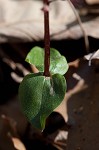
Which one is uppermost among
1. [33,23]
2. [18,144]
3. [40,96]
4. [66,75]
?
[40,96]

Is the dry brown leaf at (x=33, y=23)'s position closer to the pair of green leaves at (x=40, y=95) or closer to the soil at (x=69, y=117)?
the soil at (x=69, y=117)

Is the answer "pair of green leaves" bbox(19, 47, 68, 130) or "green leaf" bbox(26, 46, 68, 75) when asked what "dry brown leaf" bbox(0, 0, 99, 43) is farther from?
"pair of green leaves" bbox(19, 47, 68, 130)

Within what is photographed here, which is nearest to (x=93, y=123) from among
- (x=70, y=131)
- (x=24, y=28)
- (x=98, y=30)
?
(x=70, y=131)

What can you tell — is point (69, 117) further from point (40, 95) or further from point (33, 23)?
point (33, 23)

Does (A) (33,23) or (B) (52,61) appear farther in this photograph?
(A) (33,23)

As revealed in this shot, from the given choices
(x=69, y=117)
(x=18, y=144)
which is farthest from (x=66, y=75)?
(x=18, y=144)

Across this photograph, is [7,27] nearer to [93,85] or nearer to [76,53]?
[76,53]

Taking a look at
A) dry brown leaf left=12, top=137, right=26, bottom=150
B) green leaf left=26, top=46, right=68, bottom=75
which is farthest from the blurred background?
green leaf left=26, top=46, right=68, bottom=75
